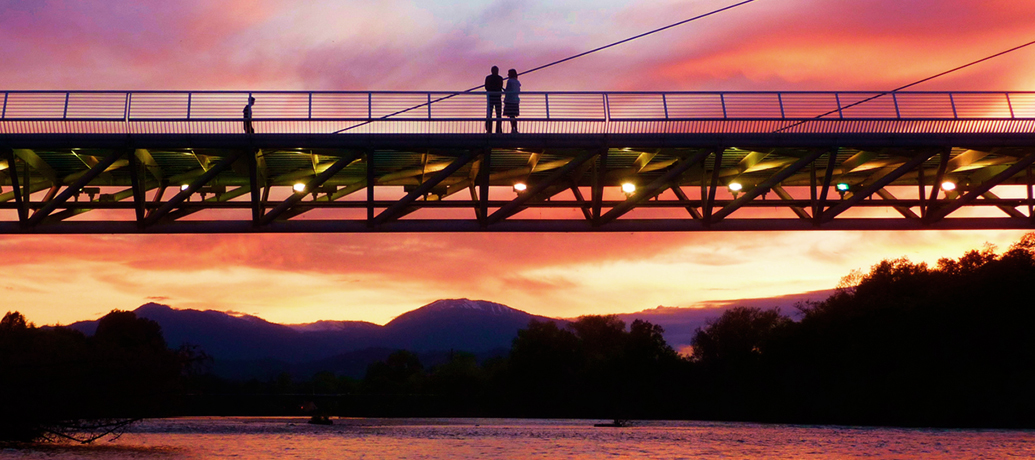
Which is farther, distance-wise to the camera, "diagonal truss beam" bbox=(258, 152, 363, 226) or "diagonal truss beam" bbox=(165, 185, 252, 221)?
"diagonal truss beam" bbox=(165, 185, 252, 221)

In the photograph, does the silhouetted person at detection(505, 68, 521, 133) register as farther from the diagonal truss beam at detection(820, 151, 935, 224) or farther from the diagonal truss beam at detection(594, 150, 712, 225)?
the diagonal truss beam at detection(820, 151, 935, 224)

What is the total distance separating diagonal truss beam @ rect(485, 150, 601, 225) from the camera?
88.1 feet

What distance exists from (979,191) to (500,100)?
1432cm

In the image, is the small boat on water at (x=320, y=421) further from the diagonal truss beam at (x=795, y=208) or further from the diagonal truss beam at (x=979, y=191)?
the diagonal truss beam at (x=979, y=191)

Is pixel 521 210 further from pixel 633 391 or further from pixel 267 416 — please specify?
pixel 267 416

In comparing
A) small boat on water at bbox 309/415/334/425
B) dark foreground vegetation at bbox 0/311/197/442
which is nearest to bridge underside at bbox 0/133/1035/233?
dark foreground vegetation at bbox 0/311/197/442

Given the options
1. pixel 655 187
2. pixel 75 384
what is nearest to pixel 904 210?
pixel 655 187

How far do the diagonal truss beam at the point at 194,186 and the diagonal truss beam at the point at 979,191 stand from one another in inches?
798

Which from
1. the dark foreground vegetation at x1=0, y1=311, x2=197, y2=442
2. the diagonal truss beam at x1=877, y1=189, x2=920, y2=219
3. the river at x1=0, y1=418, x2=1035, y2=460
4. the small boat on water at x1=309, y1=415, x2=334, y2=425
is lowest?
the river at x1=0, y1=418, x2=1035, y2=460

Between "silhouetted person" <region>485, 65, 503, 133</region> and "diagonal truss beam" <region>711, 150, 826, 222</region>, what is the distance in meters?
6.82

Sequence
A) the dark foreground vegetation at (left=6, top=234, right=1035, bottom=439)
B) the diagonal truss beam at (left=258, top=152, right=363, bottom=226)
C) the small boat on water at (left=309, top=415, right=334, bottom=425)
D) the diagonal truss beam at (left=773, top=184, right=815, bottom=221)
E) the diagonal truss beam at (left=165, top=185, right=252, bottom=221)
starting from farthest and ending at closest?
the small boat on water at (left=309, top=415, right=334, bottom=425) → the dark foreground vegetation at (left=6, top=234, right=1035, bottom=439) → the diagonal truss beam at (left=773, top=184, right=815, bottom=221) → the diagonal truss beam at (left=165, top=185, right=252, bottom=221) → the diagonal truss beam at (left=258, top=152, right=363, bottom=226)

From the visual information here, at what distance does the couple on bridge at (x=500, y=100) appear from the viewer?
27.0 metres

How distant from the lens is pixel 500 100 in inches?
1088

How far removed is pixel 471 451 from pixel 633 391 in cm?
6030
